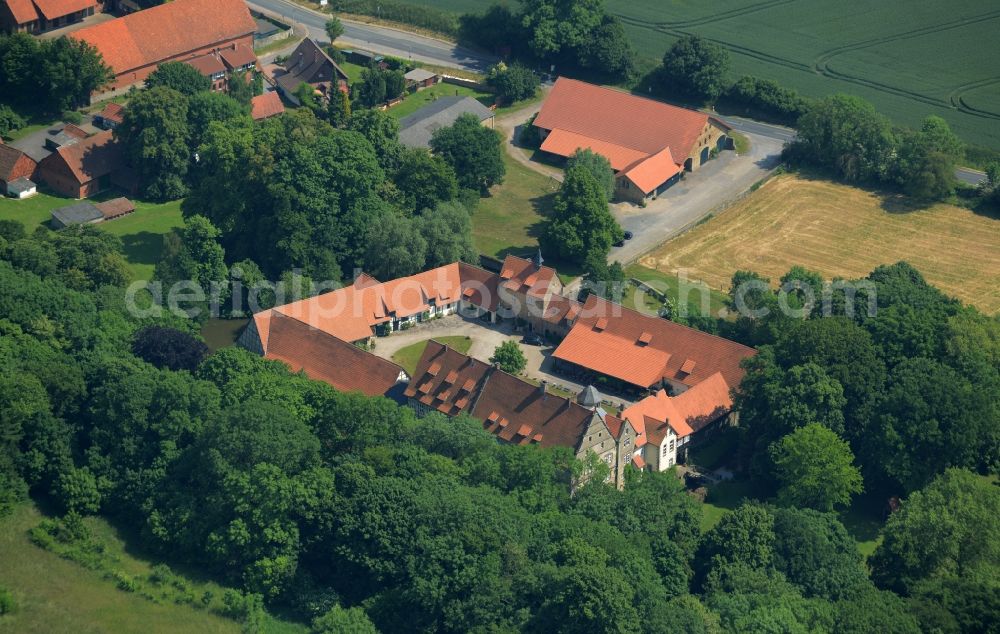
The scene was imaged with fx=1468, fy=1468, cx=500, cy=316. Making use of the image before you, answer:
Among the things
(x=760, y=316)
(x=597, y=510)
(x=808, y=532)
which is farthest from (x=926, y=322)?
(x=597, y=510)

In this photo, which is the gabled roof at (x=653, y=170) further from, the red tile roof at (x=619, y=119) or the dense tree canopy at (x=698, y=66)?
the dense tree canopy at (x=698, y=66)

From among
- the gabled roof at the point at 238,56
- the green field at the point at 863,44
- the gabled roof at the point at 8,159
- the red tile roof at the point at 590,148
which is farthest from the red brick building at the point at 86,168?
the green field at the point at 863,44

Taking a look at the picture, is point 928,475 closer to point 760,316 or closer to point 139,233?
point 760,316

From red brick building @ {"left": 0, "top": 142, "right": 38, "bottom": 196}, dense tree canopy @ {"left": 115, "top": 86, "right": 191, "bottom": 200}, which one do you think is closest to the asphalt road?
dense tree canopy @ {"left": 115, "top": 86, "right": 191, "bottom": 200}

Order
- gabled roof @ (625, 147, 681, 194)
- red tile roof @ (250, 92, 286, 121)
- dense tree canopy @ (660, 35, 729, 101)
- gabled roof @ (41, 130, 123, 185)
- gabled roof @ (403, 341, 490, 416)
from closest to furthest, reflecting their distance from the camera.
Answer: gabled roof @ (403, 341, 490, 416) < gabled roof @ (41, 130, 123, 185) < gabled roof @ (625, 147, 681, 194) < red tile roof @ (250, 92, 286, 121) < dense tree canopy @ (660, 35, 729, 101)

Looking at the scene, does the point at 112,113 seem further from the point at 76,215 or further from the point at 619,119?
the point at 619,119

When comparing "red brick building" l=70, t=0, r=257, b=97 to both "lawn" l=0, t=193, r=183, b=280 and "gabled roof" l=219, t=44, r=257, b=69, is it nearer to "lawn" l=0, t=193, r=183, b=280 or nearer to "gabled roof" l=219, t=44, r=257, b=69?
"gabled roof" l=219, t=44, r=257, b=69

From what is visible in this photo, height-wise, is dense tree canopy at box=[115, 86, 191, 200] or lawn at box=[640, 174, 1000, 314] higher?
dense tree canopy at box=[115, 86, 191, 200]
